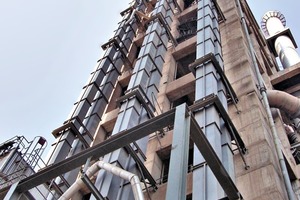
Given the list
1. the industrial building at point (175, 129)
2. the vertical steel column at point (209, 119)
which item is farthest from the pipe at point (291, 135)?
the vertical steel column at point (209, 119)

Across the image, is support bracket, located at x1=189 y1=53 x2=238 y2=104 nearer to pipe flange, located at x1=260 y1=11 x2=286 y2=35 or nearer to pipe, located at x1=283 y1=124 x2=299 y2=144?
pipe, located at x1=283 y1=124 x2=299 y2=144

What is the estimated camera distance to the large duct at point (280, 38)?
48.4 m

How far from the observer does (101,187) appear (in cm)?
1491

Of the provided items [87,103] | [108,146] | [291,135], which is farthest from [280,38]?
[108,146]

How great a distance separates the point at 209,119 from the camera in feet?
56.9

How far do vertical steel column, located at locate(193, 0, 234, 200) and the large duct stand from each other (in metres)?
23.4

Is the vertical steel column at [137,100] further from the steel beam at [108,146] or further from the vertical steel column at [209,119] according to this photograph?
the steel beam at [108,146]

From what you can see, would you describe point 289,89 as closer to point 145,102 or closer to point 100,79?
point 100,79

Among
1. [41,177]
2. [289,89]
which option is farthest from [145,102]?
[289,89]

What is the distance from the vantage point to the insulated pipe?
2714 centimetres

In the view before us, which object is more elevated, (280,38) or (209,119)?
(209,119)

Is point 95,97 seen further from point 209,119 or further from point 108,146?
point 108,146

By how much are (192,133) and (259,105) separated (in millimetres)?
11931

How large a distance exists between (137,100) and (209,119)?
4224 millimetres
